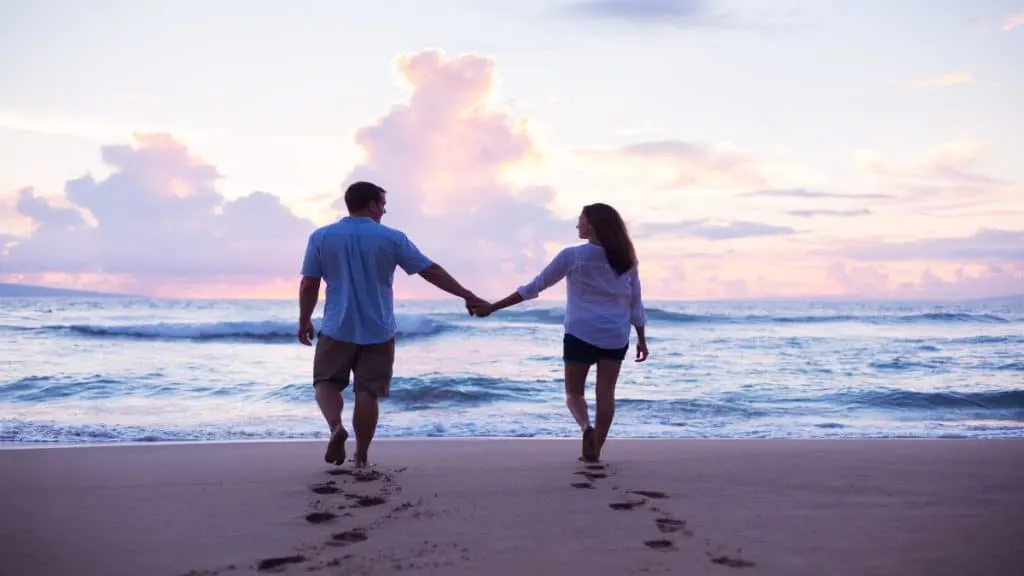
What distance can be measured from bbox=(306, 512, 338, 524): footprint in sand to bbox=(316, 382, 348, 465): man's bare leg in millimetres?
1219

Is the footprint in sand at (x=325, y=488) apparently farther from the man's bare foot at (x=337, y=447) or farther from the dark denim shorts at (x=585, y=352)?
the dark denim shorts at (x=585, y=352)

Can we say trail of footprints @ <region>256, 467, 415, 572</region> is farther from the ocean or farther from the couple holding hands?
the ocean

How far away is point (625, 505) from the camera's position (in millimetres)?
4445

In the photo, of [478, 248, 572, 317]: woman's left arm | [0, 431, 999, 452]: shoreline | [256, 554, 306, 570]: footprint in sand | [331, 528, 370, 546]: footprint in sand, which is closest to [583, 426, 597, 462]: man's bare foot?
[478, 248, 572, 317]: woman's left arm

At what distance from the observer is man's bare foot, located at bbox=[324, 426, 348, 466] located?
5398mm

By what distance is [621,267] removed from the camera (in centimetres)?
585

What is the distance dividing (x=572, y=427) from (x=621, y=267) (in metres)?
3.72

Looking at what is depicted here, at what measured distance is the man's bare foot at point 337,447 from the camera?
540cm

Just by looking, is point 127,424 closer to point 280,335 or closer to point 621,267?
point 621,267

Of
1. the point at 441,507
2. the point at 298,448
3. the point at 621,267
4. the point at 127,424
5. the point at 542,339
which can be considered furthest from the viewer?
the point at 542,339

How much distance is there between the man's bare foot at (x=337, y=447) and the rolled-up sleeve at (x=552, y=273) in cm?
143

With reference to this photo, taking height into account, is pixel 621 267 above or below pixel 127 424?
above

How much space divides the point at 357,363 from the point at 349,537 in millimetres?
1950

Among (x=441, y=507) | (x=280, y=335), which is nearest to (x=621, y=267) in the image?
(x=441, y=507)
